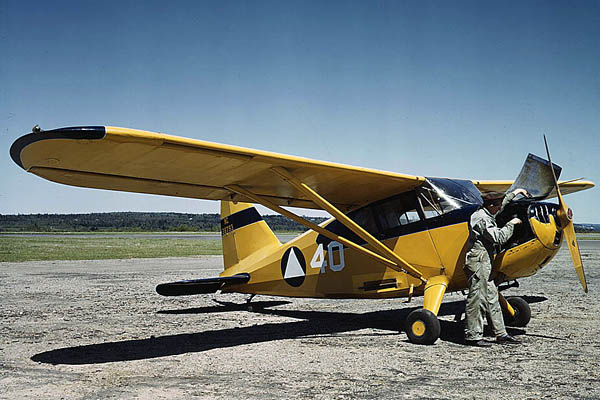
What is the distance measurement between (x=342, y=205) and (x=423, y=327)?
2.88m

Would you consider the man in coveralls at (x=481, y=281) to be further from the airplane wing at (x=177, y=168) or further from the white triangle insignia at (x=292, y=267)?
the white triangle insignia at (x=292, y=267)

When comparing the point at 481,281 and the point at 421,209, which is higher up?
the point at 421,209

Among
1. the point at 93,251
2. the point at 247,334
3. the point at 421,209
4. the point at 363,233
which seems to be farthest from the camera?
the point at 93,251

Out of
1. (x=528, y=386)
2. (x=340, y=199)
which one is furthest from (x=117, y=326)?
(x=528, y=386)

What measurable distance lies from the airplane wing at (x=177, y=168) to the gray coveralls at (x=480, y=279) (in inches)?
50.5

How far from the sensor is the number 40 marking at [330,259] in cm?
809

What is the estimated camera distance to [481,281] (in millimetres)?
6324

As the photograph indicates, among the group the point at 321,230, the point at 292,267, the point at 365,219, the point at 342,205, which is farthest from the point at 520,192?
the point at 292,267

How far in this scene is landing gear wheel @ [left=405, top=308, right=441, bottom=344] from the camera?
6.27m

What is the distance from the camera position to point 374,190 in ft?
25.2

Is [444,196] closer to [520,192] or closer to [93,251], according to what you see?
[520,192]

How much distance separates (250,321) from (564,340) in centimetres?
486

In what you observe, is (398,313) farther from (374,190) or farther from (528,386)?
(528,386)

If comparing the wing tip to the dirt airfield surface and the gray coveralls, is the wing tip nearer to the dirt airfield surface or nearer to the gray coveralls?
the dirt airfield surface
